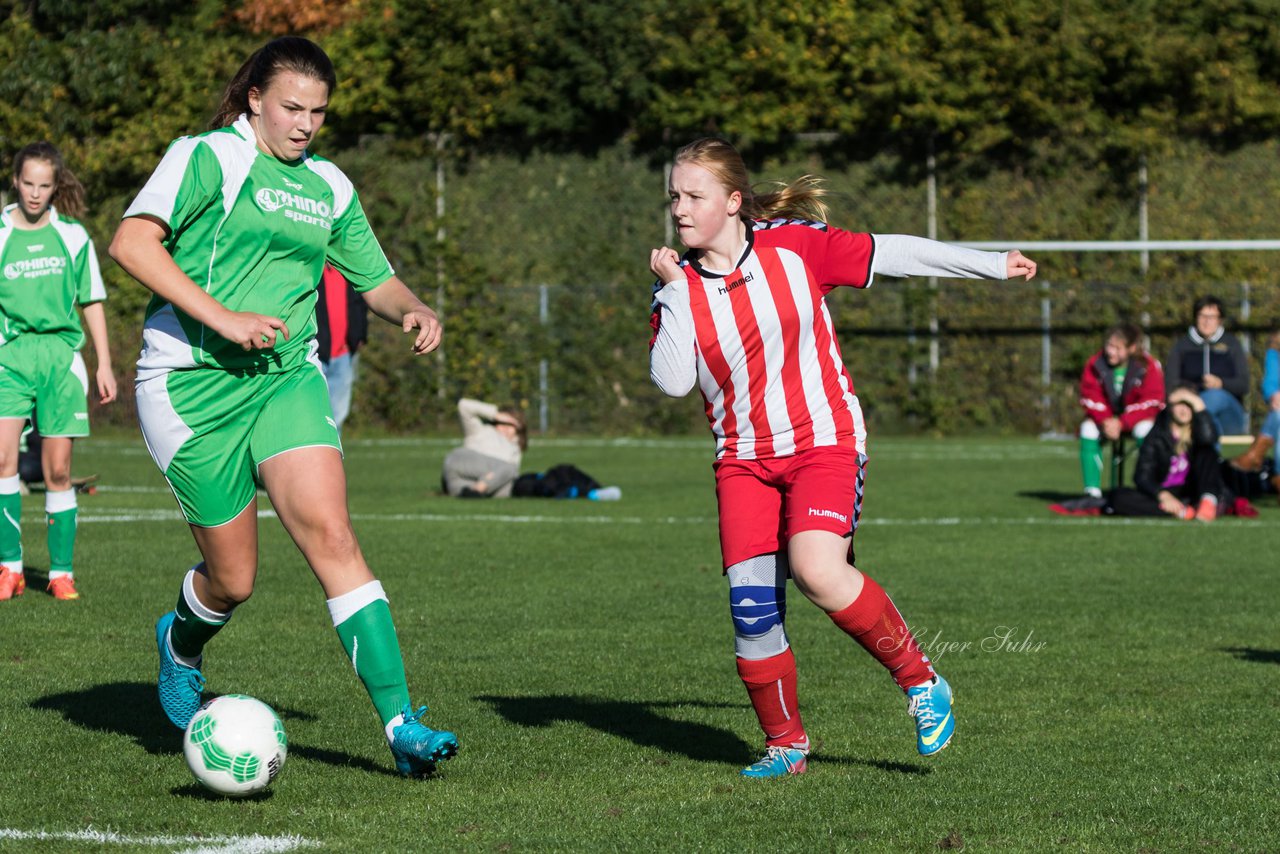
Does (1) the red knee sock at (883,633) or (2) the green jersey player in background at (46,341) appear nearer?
(1) the red knee sock at (883,633)

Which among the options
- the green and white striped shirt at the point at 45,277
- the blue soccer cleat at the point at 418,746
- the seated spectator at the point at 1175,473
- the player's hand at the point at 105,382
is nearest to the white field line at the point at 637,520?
the seated spectator at the point at 1175,473

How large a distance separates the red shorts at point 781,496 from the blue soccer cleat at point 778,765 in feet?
1.85

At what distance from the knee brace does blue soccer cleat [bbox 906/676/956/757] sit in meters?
0.41

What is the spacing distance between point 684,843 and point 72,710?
8.57ft

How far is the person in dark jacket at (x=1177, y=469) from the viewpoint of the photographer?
531 inches

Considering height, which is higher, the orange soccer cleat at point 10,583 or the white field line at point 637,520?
the orange soccer cleat at point 10,583

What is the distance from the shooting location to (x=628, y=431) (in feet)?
80.1

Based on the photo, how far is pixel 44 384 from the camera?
8516 mm

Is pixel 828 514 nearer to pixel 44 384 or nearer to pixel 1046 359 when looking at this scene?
pixel 44 384

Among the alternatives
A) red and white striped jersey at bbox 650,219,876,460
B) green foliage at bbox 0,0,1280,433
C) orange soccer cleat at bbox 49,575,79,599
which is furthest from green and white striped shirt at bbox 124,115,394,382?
green foliage at bbox 0,0,1280,433

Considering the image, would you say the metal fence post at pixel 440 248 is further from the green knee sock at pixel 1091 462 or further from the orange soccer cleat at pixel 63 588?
the orange soccer cleat at pixel 63 588

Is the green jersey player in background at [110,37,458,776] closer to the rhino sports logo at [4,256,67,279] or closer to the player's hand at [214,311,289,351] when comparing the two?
the player's hand at [214,311,289,351]

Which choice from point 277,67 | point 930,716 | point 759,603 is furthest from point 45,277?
point 930,716

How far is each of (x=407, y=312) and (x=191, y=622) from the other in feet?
3.77
